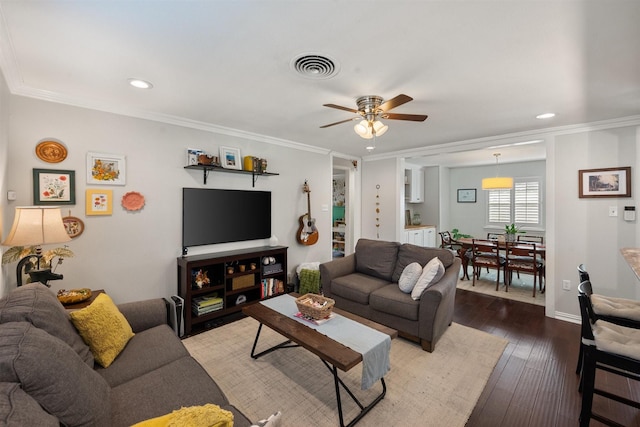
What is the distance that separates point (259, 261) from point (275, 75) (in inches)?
92.9

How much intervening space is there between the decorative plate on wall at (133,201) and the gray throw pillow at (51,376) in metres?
1.96

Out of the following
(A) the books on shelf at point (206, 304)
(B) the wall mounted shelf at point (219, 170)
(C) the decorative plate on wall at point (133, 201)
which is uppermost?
(B) the wall mounted shelf at point (219, 170)

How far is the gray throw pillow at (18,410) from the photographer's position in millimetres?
743

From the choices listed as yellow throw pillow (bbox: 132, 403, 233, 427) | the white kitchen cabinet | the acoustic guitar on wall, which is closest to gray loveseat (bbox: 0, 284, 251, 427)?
yellow throw pillow (bbox: 132, 403, 233, 427)

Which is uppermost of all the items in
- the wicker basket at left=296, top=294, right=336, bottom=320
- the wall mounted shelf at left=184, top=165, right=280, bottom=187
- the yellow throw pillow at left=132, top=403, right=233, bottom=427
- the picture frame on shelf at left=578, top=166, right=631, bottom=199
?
the wall mounted shelf at left=184, top=165, right=280, bottom=187

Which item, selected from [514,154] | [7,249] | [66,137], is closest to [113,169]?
[66,137]

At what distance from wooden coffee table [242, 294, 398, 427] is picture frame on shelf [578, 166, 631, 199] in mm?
3141

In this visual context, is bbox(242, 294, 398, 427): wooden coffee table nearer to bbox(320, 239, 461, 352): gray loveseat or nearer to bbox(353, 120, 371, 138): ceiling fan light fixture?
bbox(320, 239, 461, 352): gray loveseat

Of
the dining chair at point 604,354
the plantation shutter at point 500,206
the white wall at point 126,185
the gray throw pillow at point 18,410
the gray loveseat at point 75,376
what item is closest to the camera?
the gray throw pillow at point 18,410

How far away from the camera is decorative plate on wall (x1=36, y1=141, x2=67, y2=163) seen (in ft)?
8.11

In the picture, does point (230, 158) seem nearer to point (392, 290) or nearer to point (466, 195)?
point (392, 290)

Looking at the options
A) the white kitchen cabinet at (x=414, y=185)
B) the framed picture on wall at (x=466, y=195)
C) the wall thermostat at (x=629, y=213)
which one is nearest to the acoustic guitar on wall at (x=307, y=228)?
the white kitchen cabinet at (x=414, y=185)

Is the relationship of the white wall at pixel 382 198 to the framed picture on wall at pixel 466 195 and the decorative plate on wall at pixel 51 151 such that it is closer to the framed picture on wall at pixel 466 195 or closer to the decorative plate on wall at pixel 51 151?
the framed picture on wall at pixel 466 195

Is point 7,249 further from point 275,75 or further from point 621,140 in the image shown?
point 621,140
